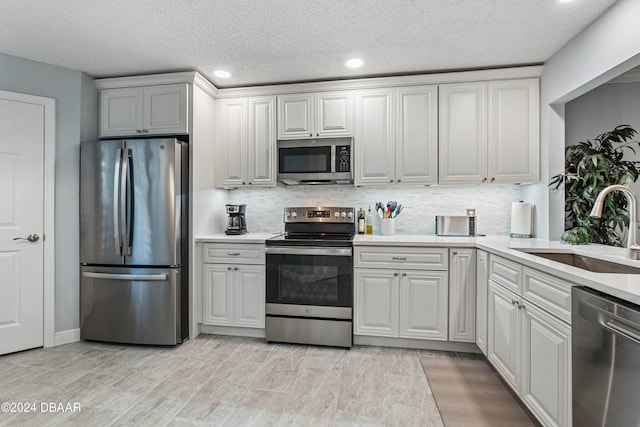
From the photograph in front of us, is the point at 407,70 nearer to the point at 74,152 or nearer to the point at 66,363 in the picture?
the point at 74,152

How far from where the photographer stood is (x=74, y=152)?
291 cm

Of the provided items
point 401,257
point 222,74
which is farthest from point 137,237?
point 401,257

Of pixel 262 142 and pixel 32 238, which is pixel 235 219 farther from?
pixel 32 238

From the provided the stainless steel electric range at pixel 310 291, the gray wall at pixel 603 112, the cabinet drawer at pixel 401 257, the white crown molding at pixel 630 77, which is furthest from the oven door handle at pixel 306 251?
the white crown molding at pixel 630 77

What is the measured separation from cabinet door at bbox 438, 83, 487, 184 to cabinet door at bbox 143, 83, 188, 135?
2364 mm

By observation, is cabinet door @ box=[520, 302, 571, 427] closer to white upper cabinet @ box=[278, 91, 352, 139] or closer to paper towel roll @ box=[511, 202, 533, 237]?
paper towel roll @ box=[511, 202, 533, 237]

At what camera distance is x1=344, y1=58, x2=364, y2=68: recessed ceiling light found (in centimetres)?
272

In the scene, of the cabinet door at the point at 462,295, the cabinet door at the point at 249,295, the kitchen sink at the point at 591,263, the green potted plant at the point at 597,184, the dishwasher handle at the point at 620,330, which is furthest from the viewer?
the cabinet door at the point at 249,295

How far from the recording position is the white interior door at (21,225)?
262cm

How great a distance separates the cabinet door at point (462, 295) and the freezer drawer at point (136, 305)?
2340mm

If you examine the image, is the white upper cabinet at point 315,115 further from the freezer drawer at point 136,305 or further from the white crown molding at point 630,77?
the white crown molding at point 630,77

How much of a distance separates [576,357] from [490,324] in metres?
1.01

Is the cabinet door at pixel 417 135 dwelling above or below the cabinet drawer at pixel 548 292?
above

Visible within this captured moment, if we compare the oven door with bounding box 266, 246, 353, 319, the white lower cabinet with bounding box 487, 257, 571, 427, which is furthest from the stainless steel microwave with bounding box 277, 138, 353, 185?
the white lower cabinet with bounding box 487, 257, 571, 427
